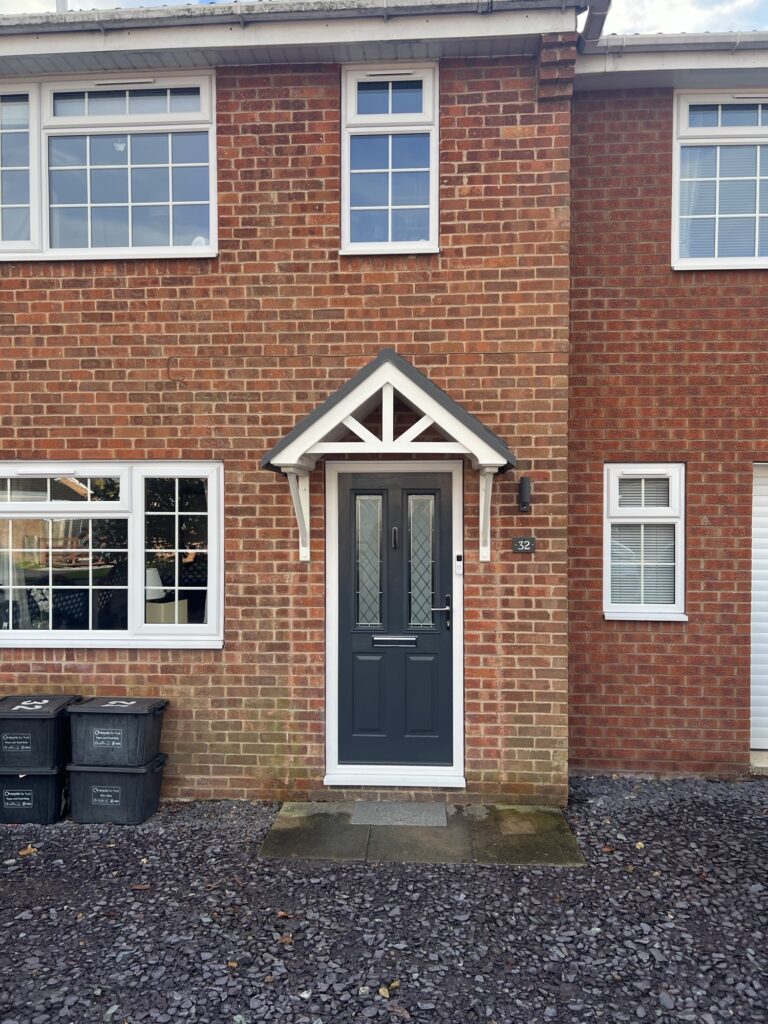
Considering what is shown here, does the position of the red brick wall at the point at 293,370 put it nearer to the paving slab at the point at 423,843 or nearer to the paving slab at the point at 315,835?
the paving slab at the point at 315,835

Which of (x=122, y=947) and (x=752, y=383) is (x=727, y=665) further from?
(x=122, y=947)

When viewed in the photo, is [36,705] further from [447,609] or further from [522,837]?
[522,837]

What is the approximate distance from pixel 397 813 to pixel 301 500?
2.48 metres

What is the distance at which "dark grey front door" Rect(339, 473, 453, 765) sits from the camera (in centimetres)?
517

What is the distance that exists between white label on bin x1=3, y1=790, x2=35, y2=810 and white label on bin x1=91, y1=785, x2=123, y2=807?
1.56 feet

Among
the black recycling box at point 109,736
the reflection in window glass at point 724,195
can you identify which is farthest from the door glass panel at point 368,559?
the reflection in window glass at point 724,195

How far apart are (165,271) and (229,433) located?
1.40 meters

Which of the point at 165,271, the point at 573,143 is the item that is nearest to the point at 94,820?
the point at 165,271

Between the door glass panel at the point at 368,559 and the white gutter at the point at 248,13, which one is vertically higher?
the white gutter at the point at 248,13

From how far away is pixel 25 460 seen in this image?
5262mm

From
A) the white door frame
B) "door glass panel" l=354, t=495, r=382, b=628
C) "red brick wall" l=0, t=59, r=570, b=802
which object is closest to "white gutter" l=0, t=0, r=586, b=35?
"red brick wall" l=0, t=59, r=570, b=802

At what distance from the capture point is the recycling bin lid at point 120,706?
4773 millimetres

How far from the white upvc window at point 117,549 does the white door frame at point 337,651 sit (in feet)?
2.92

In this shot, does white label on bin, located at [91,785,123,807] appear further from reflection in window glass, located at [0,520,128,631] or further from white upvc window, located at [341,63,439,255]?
white upvc window, located at [341,63,439,255]
